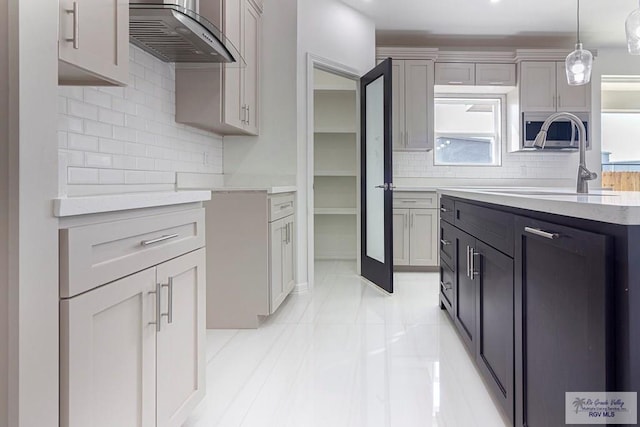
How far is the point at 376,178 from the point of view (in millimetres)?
4383

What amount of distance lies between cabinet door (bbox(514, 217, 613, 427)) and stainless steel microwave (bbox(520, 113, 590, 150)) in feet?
13.6

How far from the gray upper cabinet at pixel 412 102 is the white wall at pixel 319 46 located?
1.92 ft

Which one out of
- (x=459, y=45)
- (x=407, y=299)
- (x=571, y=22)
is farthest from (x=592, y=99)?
(x=407, y=299)

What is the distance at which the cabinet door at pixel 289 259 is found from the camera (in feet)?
11.6

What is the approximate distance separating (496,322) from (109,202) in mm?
1486

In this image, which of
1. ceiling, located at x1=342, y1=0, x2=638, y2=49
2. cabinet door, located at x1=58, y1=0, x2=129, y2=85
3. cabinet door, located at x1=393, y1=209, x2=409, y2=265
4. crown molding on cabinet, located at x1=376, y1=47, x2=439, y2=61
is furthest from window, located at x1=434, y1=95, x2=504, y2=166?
cabinet door, located at x1=58, y1=0, x2=129, y2=85

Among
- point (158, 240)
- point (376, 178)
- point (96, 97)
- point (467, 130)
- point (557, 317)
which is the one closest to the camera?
point (557, 317)

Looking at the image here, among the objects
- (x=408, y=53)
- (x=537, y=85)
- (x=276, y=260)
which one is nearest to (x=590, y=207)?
(x=276, y=260)

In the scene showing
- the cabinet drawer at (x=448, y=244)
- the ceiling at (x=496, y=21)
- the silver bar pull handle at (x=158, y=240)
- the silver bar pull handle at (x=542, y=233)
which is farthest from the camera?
the ceiling at (x=496, y=21)

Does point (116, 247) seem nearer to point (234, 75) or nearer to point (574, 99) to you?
point (234, 75)

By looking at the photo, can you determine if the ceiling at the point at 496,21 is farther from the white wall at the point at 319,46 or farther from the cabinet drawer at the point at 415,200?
the cabinet drawer at the point at 415,200

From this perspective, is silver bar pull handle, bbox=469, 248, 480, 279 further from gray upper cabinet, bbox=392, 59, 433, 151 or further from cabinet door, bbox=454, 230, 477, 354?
gray upper cabinet, bbox=392, 59, 433, 151

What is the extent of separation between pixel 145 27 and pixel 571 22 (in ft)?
15.5

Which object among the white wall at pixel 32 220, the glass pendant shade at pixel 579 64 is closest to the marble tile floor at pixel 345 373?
the white wall at pixel 32 220
